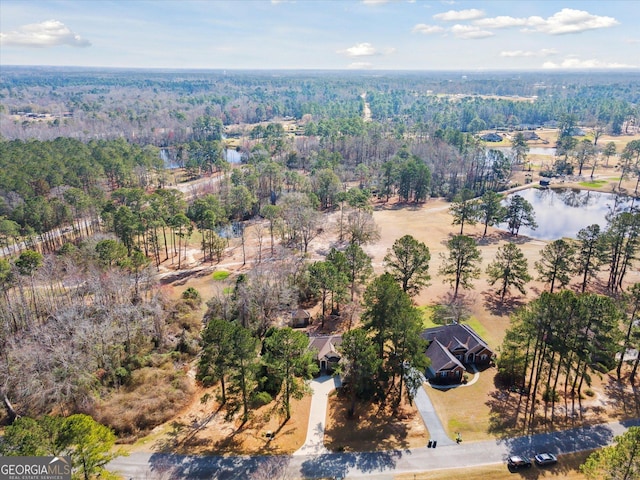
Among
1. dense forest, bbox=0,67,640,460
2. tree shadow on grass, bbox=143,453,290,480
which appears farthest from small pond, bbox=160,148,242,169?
tree shadow on grass, bbox=143,453,290,480

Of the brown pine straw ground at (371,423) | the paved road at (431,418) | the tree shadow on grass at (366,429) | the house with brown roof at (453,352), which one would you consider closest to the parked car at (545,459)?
the brown pine straw ground at (371,423)

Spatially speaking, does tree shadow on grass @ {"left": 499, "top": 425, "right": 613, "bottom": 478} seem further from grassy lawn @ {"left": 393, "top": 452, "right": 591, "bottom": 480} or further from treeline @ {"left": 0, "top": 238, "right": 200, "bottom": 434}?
treeline @ {"left": 0, "top": 238, "right": 200, "bottom": 434}

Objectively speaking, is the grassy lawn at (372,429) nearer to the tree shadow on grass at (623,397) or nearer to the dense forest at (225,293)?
the dense forest at (225,293)

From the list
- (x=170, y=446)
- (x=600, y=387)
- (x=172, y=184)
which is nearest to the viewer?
(x=170, y=446)

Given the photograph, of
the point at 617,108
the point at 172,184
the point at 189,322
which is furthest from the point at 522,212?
the point at 617,108

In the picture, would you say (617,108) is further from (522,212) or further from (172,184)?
(172,184)
